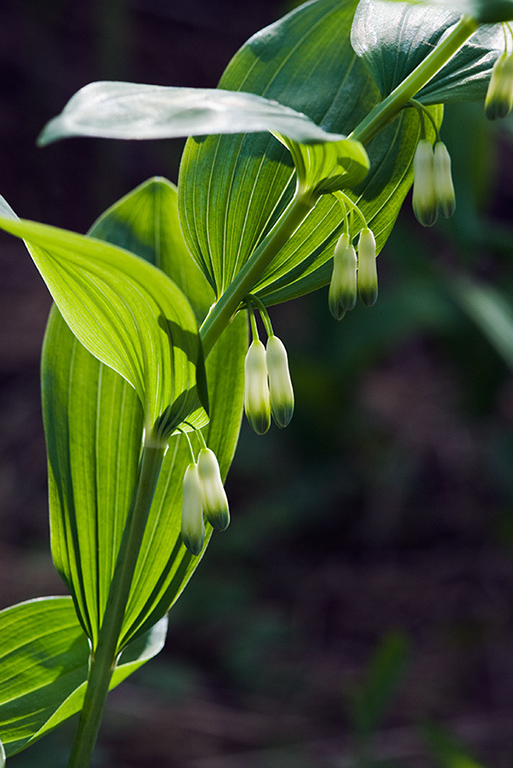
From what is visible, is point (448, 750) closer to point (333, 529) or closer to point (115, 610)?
point (115, 610)

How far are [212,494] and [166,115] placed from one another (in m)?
0.29

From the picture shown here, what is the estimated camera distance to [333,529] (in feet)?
7.97

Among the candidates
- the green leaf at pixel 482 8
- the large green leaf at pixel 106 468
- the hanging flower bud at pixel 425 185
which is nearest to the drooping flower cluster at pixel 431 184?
the hanging flower bud at pixel 425 185

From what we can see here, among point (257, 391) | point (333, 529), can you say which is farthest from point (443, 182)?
point (333, 529)

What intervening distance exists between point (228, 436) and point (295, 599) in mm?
1689

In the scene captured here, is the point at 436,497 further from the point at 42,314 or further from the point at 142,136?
the point at 142,136

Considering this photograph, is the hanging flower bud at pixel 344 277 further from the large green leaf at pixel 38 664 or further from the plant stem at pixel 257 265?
the large green leaf at pixel 38 664

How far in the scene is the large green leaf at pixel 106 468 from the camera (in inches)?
26.4

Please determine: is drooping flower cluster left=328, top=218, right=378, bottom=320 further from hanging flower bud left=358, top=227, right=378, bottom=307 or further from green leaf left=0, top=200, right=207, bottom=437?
green leaf left=0, top=200, right=207, bottom=437

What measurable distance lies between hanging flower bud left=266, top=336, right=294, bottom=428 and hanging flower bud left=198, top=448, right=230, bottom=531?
0.06 metres

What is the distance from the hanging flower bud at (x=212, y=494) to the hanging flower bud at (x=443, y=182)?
264mm

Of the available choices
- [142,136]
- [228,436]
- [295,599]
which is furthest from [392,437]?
[142,136]

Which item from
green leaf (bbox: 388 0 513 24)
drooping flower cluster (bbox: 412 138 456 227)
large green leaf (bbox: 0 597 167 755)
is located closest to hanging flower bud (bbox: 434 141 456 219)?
drooping flower cluster (bbox: 412 138 456 227)

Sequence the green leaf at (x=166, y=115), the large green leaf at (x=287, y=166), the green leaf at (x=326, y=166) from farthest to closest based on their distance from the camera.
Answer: the large green leaf at (x=287, y=166), the green leaf at (x=326, y=166), the green leaf at (x=166, y=115)
